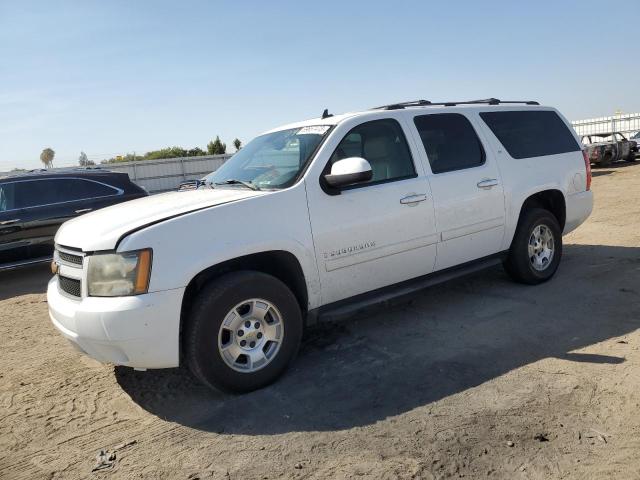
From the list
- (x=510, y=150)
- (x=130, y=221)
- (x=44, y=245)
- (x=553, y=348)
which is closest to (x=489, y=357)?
(x=553, y=348)

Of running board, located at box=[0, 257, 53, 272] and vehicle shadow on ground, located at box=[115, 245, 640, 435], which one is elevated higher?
running board, located at box=[0, 257, 53, 272]

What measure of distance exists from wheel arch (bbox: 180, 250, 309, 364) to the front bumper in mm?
156

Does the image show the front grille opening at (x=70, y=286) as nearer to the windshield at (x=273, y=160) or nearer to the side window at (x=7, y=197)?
the windshield at (x=273, y=160)

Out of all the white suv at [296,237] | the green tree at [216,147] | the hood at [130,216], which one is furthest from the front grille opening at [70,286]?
the green tree at [216,147]

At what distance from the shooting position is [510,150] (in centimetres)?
548

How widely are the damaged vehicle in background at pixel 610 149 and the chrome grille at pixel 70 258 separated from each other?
2094 centimetres

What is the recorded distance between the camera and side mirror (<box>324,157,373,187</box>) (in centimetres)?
388

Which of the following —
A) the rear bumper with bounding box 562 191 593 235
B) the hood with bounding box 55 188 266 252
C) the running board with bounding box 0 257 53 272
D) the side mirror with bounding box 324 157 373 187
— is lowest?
the running board with bounding box 0 257 53 272

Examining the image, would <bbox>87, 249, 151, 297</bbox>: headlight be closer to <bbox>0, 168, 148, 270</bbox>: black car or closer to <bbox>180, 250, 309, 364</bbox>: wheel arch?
<bbox>180, 250, 309, 364</bbox>: wheel arch

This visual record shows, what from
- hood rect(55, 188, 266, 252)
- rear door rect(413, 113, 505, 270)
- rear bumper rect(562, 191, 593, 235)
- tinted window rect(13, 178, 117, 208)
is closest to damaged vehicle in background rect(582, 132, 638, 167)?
rear bumper rect(562, 191, 593, 235)

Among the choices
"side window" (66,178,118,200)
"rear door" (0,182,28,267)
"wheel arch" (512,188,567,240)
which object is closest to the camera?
"wheel arch" (512,188,567,240)

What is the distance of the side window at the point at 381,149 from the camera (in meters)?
4.39

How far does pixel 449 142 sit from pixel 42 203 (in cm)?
681

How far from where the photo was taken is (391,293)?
449 cm
